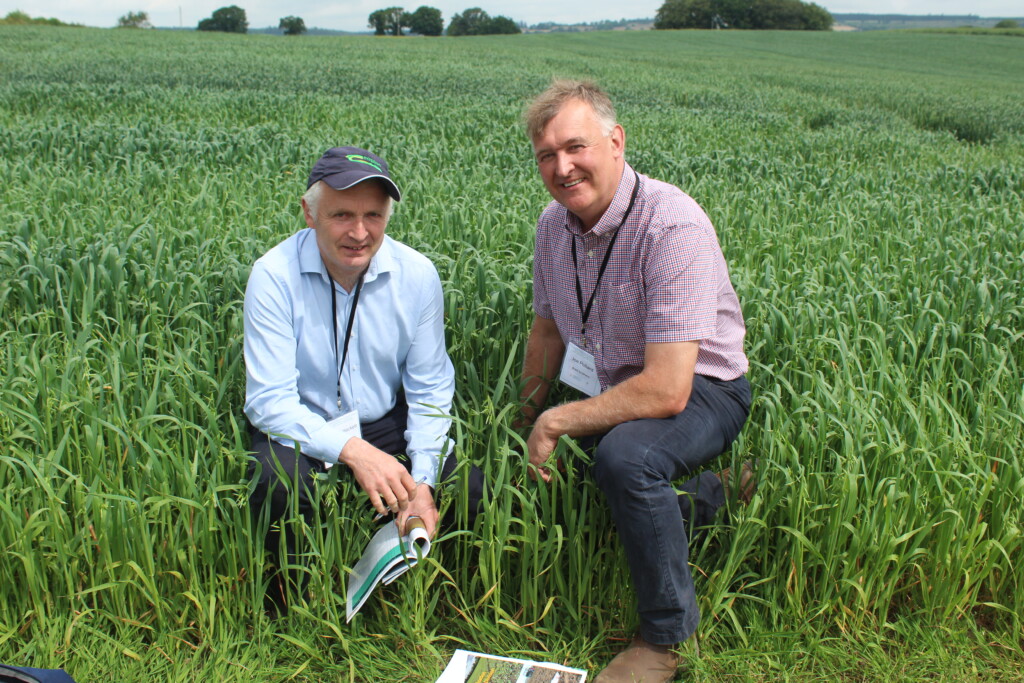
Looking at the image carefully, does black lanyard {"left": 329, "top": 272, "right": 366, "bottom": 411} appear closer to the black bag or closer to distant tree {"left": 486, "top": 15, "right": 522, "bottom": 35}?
the black bag

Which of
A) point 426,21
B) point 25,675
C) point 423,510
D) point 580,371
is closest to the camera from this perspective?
point 25,675

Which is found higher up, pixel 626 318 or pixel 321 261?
pixel 321 261

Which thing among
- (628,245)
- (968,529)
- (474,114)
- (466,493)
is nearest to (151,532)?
(466,493)

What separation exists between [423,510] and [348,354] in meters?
0.53

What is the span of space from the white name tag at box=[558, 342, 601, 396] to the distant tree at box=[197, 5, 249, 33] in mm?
89521

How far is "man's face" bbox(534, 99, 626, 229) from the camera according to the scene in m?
2.18

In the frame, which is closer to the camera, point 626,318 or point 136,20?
point 626,318

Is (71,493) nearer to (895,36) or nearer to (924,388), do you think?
(924,388)

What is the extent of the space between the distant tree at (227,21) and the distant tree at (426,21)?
60.6 ft

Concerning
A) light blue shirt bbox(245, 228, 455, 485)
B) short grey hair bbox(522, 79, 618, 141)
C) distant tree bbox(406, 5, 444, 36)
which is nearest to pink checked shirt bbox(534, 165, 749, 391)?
short grey hair bbox(522, 79, 618, 141)

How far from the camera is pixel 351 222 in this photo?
2.13 meters

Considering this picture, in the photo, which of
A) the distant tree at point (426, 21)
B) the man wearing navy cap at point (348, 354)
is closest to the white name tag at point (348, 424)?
the man wearing navy cap at point (348, 354)

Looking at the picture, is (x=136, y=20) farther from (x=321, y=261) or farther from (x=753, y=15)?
(x=321, y=261)

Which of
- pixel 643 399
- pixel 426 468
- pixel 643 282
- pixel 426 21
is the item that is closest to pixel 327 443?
pixel 426 468
